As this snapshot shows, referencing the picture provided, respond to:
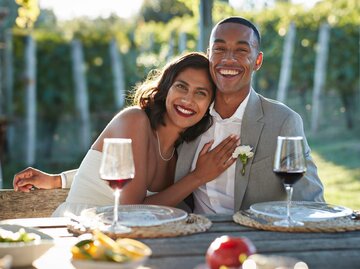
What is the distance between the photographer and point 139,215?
9.16ft

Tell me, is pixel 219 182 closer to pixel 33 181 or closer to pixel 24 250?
pixel 33 181

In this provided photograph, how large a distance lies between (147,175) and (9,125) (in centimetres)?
667

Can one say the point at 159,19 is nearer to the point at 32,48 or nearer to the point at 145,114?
the point at 32,48

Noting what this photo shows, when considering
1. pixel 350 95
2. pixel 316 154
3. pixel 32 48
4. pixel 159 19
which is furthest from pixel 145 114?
pixel 159 19

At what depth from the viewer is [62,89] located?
10938mm

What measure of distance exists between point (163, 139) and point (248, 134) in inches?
19.9

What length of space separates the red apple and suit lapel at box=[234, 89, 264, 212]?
5.18 ft

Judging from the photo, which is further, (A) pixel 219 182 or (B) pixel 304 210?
(A) pixel 219 182

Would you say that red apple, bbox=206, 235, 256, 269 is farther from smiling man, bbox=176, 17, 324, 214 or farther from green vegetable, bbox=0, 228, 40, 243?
smiling man, bbox=176, 17, 324, 214

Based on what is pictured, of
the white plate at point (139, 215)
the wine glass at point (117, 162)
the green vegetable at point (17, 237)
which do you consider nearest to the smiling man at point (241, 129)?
the white plate at point (139, 215)

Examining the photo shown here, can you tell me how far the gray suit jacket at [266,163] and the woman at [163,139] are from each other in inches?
4.6

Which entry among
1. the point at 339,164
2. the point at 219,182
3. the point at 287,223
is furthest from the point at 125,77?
the point at 287,223

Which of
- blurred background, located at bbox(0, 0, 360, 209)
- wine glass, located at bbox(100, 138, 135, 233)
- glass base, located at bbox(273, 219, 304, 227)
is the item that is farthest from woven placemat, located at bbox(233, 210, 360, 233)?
blurred background, located at bbox(0, 0, 360, 209)

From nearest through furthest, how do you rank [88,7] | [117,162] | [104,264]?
[104,264] < [117,162] < [88,7]
